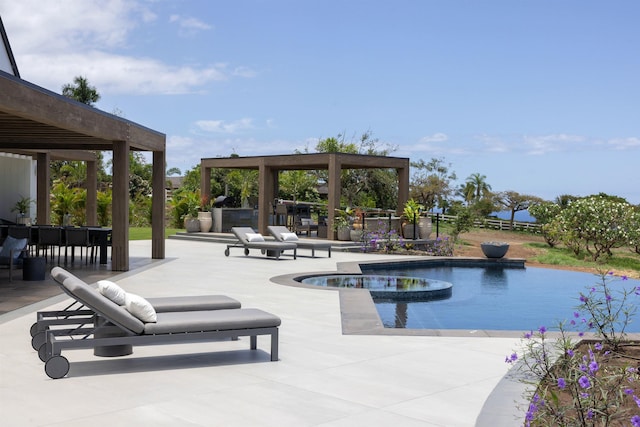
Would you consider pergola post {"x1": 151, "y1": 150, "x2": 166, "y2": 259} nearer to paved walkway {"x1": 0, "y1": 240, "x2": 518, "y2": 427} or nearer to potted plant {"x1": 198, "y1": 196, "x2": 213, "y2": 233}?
paved walkway {"x1": 0, "y1": 240, "x2": 518, "y2": 427}

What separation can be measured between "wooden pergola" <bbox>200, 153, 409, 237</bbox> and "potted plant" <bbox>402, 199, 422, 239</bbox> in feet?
4.13

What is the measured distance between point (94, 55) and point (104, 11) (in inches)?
710

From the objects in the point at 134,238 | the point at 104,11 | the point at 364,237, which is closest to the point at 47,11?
the point at 104,11

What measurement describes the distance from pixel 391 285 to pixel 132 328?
818cm

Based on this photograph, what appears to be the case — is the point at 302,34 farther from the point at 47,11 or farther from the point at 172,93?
the point at 172,93

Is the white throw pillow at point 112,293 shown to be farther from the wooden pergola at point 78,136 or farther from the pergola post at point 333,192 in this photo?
the pergola post at point 333,192

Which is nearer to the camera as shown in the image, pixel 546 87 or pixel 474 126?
pixel 546 87

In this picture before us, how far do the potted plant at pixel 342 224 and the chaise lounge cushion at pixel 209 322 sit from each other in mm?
16108

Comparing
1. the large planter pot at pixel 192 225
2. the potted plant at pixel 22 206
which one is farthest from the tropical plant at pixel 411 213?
the potted plant at pixel 22 206

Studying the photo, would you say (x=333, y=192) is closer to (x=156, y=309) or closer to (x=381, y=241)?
(x=381, y=241)

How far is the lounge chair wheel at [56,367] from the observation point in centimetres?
556

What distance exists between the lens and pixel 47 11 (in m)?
33.9

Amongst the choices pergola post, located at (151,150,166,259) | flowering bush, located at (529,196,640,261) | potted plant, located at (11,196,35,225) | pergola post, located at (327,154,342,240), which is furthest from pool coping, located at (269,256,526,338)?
flowering bush, located at (529,196,640,261)

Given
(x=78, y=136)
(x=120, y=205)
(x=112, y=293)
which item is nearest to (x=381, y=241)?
(x=120, y=205)
